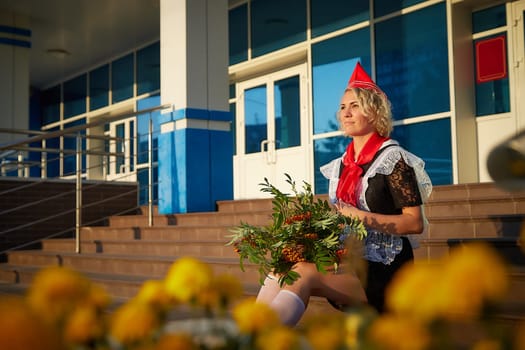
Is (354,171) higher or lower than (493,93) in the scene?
lower

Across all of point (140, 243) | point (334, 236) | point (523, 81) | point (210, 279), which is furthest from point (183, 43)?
point (210, 279)

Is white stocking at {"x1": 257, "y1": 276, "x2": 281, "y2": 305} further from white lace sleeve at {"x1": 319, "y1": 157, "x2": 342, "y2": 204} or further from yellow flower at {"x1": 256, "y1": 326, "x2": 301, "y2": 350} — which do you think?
yellow flower at {"x1": 256, "y1": 326, "x2": 301, "y2": 350}

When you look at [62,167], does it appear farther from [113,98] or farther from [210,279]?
[210,279]

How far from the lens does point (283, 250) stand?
1926mm

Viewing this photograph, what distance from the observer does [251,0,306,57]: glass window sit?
7988 mm

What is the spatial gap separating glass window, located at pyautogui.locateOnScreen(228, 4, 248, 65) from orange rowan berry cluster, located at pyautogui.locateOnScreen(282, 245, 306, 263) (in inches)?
276

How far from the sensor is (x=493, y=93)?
5.98 m

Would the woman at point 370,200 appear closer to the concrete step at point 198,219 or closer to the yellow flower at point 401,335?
the yellow flower at point 401,335

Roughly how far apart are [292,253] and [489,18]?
4905mm

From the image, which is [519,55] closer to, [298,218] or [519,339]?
[298,218]

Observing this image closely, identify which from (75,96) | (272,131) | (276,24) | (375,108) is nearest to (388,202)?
(375,108)

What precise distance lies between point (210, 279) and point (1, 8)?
35.1 ft

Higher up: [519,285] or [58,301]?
[58,301]

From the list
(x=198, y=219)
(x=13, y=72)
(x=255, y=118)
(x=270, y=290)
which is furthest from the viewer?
(x=13, y=72)
